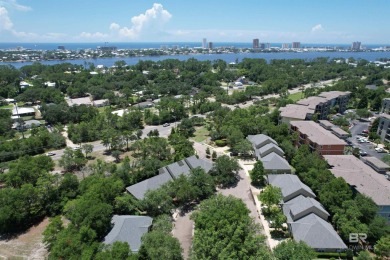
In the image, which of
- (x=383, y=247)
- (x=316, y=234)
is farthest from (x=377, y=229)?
(x=316, y=234)

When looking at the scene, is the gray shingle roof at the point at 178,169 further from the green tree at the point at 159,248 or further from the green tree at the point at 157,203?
the green tree at the point at 159,248

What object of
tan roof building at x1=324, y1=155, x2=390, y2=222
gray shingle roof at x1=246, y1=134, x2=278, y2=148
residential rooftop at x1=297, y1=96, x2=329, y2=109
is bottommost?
gray shingle roof at x1=246, y1=134, x2=278, y2=148

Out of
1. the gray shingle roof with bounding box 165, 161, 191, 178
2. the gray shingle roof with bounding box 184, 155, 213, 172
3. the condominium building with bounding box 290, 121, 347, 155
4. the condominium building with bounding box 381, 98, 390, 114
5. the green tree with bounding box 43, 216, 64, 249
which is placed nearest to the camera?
the green tree with bounding box 43, 216, 64, 249

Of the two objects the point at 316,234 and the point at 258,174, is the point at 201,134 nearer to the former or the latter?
the point at 258,174

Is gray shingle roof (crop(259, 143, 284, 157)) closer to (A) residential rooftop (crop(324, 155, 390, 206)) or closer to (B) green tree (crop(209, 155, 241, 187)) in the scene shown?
(A) residential rooftop (crop(324, 155, 390, 206))

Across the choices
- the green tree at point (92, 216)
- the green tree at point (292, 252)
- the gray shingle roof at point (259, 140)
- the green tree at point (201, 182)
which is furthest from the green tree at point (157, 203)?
the gray shingle roof at point (259, 140)

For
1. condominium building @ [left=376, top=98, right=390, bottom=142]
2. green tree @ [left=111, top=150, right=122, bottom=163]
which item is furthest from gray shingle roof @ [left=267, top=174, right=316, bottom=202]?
condominium building @ [left=376, top=98, right=390, bottom=142]

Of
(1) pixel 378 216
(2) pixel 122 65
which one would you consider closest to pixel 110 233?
(1) pixel 378 216
